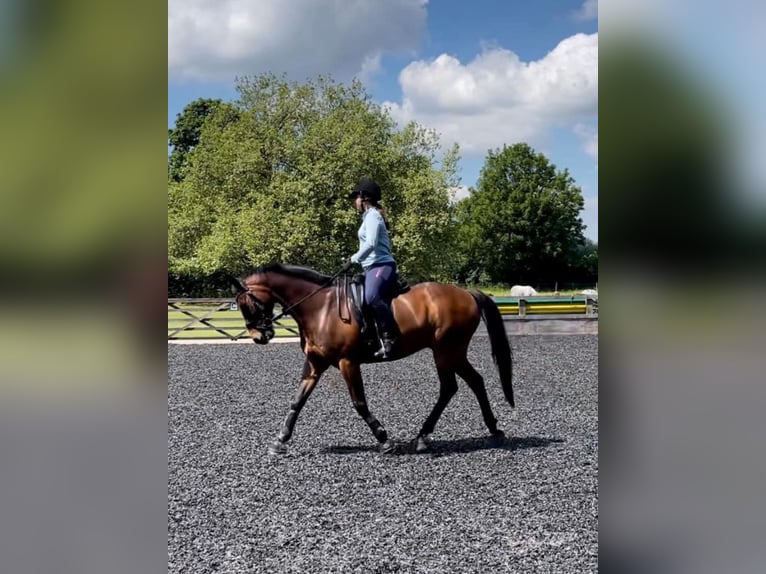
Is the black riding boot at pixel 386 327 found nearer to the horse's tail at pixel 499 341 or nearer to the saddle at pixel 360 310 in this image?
the saddle at pixel 360 310

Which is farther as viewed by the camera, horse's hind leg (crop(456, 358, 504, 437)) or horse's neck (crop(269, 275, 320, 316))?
horse's hind leg (crop(456, 358, 504, 437))

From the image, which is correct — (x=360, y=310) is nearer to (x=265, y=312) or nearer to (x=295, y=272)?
(x=295, y=272)

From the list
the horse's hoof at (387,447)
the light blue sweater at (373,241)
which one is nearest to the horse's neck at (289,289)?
the light blue sweater at (373,241)

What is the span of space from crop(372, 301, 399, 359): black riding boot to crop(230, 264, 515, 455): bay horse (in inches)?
4.2

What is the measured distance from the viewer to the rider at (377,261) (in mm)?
6504

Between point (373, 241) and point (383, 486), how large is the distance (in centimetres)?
231

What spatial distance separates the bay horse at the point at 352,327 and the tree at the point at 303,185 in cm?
1625

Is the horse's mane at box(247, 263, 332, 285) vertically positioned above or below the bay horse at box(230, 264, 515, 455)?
above

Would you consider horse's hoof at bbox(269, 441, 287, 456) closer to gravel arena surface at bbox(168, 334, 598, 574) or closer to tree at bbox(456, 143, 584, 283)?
gravel arena surface at bbox(168, 334, 598, 574)

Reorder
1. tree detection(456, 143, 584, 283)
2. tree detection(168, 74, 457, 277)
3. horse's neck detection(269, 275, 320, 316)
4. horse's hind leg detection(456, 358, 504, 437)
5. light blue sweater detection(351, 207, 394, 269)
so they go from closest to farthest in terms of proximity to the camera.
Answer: light blue sweater detection(351, 207, 394, 269)
horse's neck detection(269, 275, 320, 316)
horse's hind leg detection(456, 358, 504, 437)
tree detection(168, 74, 457, 277)
tree detection(456, 143, 584, 283)

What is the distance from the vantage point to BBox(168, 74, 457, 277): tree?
24516mm

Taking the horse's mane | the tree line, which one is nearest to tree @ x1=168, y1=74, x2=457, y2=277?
the tree line
